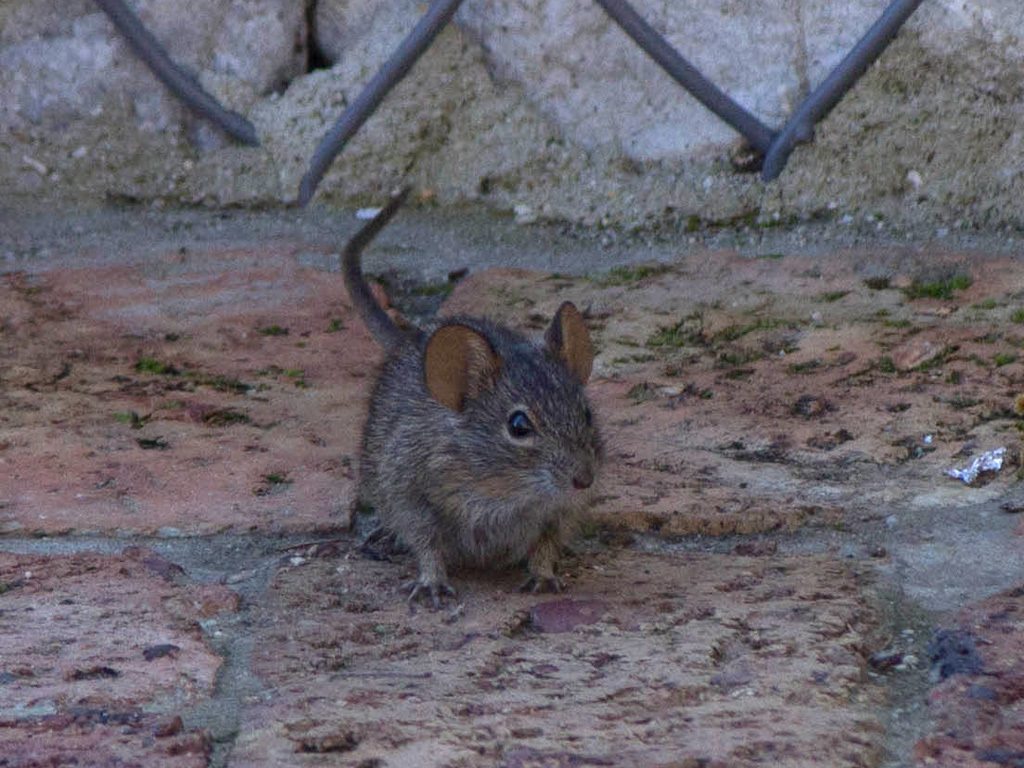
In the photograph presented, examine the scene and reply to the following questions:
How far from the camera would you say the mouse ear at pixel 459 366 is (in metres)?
3.11

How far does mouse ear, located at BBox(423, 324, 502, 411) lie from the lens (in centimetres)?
311

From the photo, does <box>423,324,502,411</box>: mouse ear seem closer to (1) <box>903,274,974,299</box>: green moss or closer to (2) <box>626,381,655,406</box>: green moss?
(2) <box>626,381,655,406</box>: green moss

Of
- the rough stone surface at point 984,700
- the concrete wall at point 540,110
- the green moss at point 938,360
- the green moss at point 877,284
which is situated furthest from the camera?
the concrete wall at point 540,110

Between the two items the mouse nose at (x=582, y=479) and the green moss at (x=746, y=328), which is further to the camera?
the green moss at (x=746, y=328)

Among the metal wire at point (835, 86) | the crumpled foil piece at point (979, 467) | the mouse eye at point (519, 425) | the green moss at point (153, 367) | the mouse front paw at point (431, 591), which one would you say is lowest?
the green moss at point (153, 367)

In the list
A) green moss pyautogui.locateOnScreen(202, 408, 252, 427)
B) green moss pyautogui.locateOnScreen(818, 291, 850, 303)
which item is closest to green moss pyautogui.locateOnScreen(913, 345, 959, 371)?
green moss pyautogui.locateOnScreen(818, 291, 850, 303)

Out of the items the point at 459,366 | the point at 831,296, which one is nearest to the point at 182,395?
the point at 459,366

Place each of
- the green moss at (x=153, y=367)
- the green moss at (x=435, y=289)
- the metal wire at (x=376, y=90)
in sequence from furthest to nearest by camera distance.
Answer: the metal wire at (x=376, y=90)
the green moss at (x=435, y=289)
the green moss at (x=153, y=367)

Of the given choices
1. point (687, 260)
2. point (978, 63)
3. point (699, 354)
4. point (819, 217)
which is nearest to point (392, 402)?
point (699, 354)

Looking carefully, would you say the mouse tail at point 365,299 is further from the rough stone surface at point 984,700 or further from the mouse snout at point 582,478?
the rough stone surface at point 984,700

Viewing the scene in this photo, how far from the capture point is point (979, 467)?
2.98 m

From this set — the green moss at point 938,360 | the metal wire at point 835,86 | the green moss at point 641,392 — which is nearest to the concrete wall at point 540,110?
the metal wire at point 835,86

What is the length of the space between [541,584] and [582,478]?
0.22 m

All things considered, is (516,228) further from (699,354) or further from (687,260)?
(699,354)
